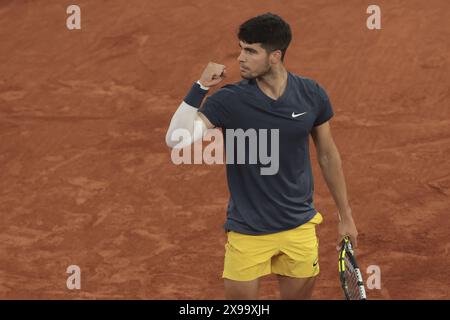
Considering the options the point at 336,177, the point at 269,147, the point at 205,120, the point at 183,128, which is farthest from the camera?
the point at 336,177

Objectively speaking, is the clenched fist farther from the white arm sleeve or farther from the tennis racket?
the tennis racket

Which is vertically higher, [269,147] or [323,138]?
[323,138]

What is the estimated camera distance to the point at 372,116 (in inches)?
384

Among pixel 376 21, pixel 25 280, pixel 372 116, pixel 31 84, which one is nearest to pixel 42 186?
pixel 25 280

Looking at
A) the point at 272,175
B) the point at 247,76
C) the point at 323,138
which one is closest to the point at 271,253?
the point at 272,175

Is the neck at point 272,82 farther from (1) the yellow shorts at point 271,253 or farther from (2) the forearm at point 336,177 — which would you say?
(1) the yellow shorts at point 271,253

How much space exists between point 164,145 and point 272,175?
16.3 feet

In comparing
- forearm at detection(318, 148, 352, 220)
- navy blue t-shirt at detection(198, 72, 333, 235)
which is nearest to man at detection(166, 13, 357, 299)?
navy blue t-shirt at detection(198, 72, 333, 235)

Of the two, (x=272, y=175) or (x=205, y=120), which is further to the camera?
(x=272, y=175)

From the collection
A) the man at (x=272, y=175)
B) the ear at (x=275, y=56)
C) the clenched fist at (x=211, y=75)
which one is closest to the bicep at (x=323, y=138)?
the man at (x=272, y=175)

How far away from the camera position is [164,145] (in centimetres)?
946

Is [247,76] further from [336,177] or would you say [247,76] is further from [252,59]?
[336,177]

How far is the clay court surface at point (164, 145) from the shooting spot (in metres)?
7.21

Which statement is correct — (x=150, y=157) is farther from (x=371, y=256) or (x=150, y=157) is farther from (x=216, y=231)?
(x=371, y=256)
